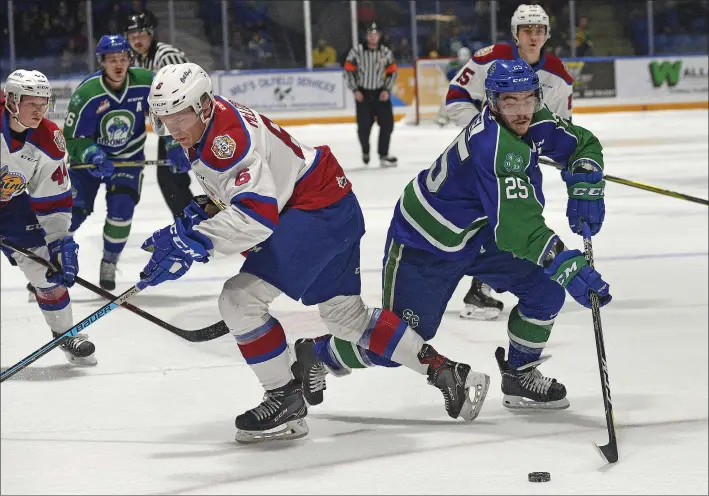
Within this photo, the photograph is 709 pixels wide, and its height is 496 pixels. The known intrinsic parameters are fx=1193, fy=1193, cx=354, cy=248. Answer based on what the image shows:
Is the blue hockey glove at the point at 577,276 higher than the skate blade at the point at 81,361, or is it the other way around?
the blue hockey glove at the point at 577,276

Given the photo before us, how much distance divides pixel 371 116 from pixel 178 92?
7.13 meters

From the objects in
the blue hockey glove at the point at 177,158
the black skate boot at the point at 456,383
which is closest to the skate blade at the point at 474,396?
the black skate boot at the point at 456,383

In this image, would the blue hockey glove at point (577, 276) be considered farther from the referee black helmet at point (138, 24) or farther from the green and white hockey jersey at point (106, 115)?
the referee black helmet at point (138, 24)

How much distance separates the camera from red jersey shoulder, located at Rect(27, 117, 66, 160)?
12.1 ft

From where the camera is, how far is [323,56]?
13.9 m

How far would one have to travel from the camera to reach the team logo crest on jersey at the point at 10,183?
12.1ft

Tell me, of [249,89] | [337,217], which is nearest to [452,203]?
[337,217]

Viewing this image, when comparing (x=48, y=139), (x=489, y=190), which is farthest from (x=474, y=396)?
(x=48, y=139)

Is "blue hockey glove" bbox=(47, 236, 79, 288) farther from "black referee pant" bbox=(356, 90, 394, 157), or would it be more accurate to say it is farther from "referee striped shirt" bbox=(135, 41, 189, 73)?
"black referee pant" bbox=(356, 90, 394, 157)

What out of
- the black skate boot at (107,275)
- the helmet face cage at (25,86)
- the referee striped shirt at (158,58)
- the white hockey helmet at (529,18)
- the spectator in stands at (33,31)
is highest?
the spectator in stands at (33,31)

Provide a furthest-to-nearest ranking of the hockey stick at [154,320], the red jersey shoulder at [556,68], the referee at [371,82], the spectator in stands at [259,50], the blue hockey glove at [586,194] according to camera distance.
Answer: the spectator in stands at [259,50] → the referee at [371,82] → the red jersey shoulder at [556,68] → the hockey stick at [154,320] → the blue hockey glove at [586,194]

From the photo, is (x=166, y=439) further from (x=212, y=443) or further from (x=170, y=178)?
(x=170, y=178)

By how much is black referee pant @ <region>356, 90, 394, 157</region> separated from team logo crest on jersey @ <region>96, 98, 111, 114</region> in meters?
4.64

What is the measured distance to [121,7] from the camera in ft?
47.1
